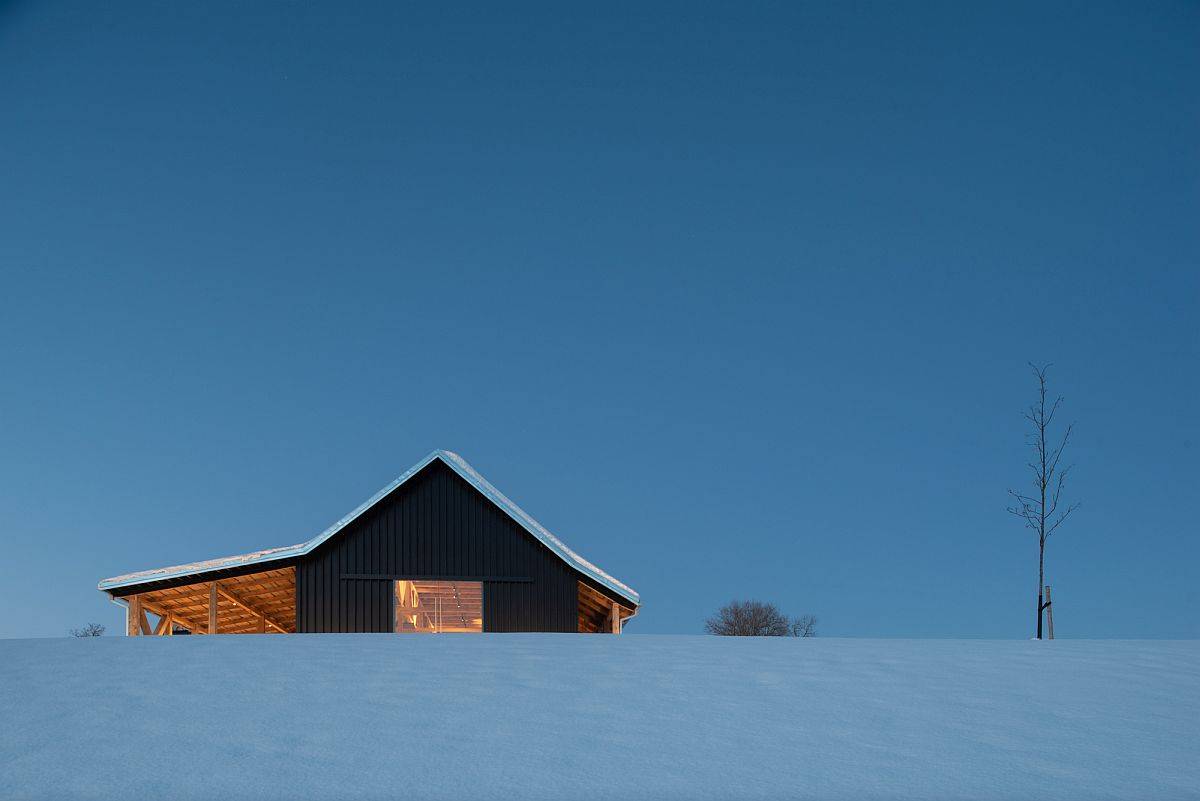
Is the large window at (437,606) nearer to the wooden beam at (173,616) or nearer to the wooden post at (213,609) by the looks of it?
the wooden post at (213,609)

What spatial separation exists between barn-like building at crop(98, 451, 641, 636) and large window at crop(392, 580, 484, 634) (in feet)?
3.73

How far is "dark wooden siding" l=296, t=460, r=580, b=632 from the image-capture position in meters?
21.6

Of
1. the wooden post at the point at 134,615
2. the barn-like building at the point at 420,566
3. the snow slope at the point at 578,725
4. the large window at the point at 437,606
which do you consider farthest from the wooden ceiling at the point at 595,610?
the snow slope at the point at 578,725

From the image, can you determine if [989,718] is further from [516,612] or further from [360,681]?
[516,612]

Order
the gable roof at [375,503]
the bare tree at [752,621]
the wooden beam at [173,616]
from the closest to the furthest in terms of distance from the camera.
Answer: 1. the gable roof at [375,503]
2. the wooden beam at [173,616]
3. the bare tree at [752,621]

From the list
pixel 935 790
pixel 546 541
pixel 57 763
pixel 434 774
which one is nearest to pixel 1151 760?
pixel 935 790

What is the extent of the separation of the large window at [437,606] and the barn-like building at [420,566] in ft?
3.73

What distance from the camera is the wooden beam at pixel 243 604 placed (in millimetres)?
23642

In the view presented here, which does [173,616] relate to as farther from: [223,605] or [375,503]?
[375,503]

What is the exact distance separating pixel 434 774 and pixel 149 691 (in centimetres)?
300

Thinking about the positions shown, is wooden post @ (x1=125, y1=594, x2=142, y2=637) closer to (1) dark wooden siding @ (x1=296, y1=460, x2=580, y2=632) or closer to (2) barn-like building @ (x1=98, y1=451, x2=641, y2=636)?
(2) barn-like building @ (x1=98, y1=451, x2=641, y2=636)

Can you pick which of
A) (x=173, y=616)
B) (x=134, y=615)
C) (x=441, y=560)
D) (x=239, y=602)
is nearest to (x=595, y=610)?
(x=441, y=560)

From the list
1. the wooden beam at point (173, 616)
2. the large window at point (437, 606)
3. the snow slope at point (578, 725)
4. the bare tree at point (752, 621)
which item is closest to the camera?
the snow slope at point (578, 725)

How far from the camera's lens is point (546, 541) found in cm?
2186
